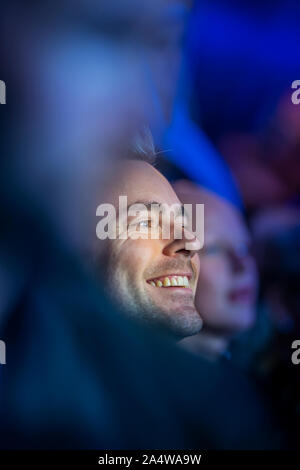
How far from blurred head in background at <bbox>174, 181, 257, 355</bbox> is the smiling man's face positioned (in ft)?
0.41

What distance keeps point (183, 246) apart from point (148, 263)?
0.10m

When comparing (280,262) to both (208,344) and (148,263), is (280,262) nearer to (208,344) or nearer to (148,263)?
(208,344)

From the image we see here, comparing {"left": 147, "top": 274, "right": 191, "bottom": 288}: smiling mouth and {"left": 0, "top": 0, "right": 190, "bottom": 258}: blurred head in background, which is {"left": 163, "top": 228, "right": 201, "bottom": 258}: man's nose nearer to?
{"left": 147, "top": 274, "right": 191, "bottom": 288}: smiling mouth

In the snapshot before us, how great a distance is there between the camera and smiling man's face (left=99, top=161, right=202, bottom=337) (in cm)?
132

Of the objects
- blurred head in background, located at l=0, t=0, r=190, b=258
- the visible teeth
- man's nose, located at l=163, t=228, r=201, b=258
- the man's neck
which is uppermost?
blurred head in background, located at l=0, t=0, r=190, b=258

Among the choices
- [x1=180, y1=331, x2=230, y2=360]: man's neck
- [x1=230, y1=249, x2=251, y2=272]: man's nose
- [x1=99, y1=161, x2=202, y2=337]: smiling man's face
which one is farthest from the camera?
[x1=230, y1=249, x2=251, y2=272]: man's nose

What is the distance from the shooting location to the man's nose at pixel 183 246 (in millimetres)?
1353

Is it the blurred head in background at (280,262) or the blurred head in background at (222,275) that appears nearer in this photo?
the blurred head in background at (222,275)

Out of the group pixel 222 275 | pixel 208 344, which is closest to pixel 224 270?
pixel 222 275

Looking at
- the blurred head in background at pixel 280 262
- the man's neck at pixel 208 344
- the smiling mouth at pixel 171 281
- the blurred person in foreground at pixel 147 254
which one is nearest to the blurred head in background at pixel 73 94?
the blurred person in foreground at pixel 147 254

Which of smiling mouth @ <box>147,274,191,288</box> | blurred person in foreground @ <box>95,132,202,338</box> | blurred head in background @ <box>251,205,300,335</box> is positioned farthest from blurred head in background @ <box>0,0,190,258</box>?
blurred head in background @ <box>251,205,300,335</box>

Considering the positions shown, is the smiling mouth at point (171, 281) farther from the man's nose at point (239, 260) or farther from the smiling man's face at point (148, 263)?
the man's nose at point (239, 260)

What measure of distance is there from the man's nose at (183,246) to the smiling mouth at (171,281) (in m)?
0.06

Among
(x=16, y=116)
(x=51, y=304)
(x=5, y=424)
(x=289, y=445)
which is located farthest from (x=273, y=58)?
(x=5, y=424)
